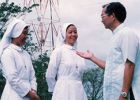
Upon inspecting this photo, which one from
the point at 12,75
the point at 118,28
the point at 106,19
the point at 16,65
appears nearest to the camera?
the point at 118,28

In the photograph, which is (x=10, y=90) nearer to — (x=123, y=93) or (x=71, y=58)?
(x=71, y=58)

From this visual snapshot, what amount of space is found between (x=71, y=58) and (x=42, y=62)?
3026 centimetres

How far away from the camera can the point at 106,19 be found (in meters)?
6.70

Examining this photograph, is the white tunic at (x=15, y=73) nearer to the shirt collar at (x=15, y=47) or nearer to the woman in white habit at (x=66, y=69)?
the shirt collar at (x=15, y=47)

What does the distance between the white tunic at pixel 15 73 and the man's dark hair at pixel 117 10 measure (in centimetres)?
193

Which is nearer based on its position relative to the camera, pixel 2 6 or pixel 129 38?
pixel 129 38

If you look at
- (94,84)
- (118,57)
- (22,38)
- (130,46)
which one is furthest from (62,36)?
(94,84)

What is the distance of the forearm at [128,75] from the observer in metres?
6.20

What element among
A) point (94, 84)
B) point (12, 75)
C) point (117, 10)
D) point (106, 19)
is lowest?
point (94, 84)

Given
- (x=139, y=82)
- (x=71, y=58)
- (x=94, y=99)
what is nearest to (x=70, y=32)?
(x=71, y=58)

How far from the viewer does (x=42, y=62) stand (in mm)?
39156

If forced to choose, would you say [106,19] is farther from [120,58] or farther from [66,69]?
[66,69]

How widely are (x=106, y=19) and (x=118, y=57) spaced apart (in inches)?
23.4

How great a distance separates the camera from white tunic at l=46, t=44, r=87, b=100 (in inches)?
350
